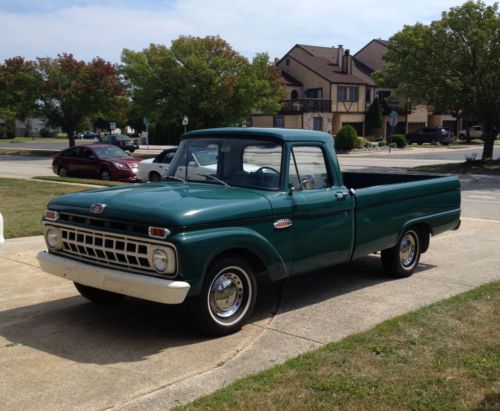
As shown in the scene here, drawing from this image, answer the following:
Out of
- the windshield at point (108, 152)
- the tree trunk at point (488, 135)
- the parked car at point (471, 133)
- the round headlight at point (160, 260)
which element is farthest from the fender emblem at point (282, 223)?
the parked car at point (471, 133)

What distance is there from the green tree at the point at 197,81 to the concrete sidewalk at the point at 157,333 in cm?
3157

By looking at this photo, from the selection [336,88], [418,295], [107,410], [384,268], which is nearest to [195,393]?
[107,410]

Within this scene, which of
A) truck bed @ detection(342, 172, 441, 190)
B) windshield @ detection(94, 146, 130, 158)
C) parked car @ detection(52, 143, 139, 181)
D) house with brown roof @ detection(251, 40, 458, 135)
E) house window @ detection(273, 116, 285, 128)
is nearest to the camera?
truck bed @ detection(342, 172, 441, 190)

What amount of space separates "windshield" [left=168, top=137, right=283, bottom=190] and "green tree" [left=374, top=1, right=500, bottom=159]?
21281mm

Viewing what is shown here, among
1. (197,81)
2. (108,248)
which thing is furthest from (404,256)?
(197,81)

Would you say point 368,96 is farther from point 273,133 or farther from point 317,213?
point 317,213

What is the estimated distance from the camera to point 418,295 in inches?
258

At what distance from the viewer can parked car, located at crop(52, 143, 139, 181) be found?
70.5 feet

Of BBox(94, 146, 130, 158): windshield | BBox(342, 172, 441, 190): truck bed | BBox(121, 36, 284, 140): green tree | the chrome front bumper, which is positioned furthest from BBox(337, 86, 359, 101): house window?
the chrome front bumper

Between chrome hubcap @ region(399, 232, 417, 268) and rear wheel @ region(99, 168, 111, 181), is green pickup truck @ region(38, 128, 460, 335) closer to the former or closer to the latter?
chrome hubcap @ region(399, 232, 417, 268)

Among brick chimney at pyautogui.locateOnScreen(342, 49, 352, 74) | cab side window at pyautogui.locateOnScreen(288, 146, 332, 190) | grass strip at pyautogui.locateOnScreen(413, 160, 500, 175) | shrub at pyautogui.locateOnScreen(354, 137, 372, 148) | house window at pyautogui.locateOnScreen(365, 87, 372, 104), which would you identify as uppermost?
brick chimney at pyautogui.locateOnScreen(342, 49, 352, 74)

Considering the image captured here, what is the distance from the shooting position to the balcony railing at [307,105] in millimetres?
59156

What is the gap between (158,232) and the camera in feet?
15.6

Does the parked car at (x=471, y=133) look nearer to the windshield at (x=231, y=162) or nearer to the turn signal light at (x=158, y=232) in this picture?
the windshield at (x=231, y=162)
